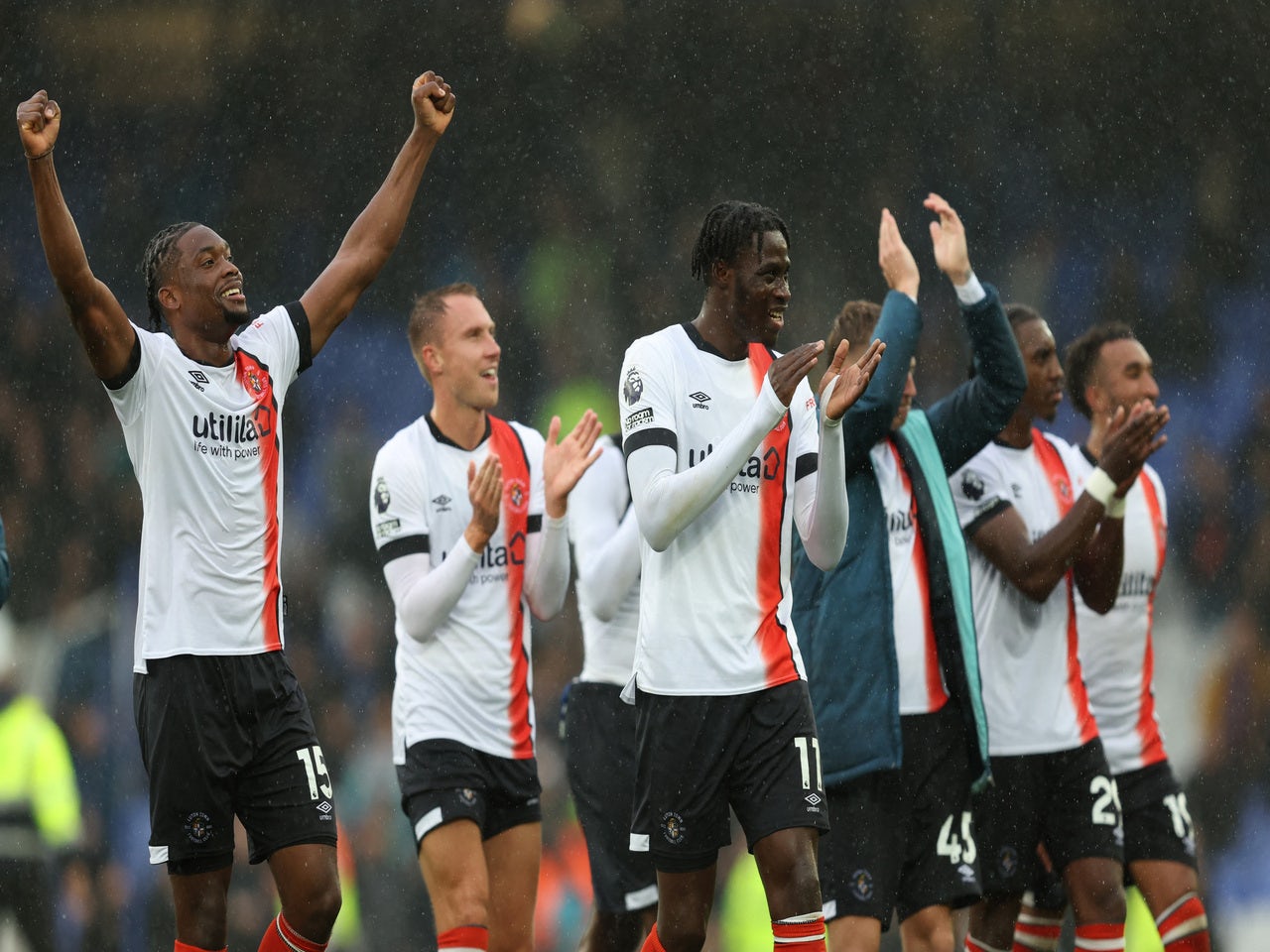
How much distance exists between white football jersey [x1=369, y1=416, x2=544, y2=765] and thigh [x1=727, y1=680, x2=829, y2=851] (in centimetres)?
135

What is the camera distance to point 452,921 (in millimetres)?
5383

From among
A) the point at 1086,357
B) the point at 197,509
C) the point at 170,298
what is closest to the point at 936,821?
the point at 197,509

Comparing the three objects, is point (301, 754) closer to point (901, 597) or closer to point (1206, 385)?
point (901, 597)

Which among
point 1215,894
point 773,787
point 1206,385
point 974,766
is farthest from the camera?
point 1206,385

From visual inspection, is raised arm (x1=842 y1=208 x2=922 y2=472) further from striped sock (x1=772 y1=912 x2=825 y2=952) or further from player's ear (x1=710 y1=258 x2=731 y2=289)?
striped sock (x1=772 y1=912 x2=825 y2=952)

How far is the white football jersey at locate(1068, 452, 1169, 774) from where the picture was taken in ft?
21.2

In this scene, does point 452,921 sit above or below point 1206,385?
below

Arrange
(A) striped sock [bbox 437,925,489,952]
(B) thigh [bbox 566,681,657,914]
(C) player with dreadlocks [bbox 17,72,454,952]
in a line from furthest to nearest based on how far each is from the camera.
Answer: (B) thigh [bbox 566,681,657,914]
(A) striped sock [bbox 437,925,489,952]
(C) player with dreadlocks [bbox 17,72,454,952]

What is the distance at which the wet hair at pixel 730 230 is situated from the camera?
4.73 m

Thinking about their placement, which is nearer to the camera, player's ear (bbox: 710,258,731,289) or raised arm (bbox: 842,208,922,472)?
player's ear (bbox: 710,258,731,289)

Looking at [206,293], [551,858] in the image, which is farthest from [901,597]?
[551,858]

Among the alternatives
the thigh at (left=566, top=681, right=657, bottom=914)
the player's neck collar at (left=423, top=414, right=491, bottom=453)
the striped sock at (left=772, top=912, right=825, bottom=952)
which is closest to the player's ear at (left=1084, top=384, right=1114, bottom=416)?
the thigh at (left=566, top=681, right=657, bottom=914)

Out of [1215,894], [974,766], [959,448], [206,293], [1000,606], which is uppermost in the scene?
[206,293]

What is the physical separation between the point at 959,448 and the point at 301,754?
8.11 feet
